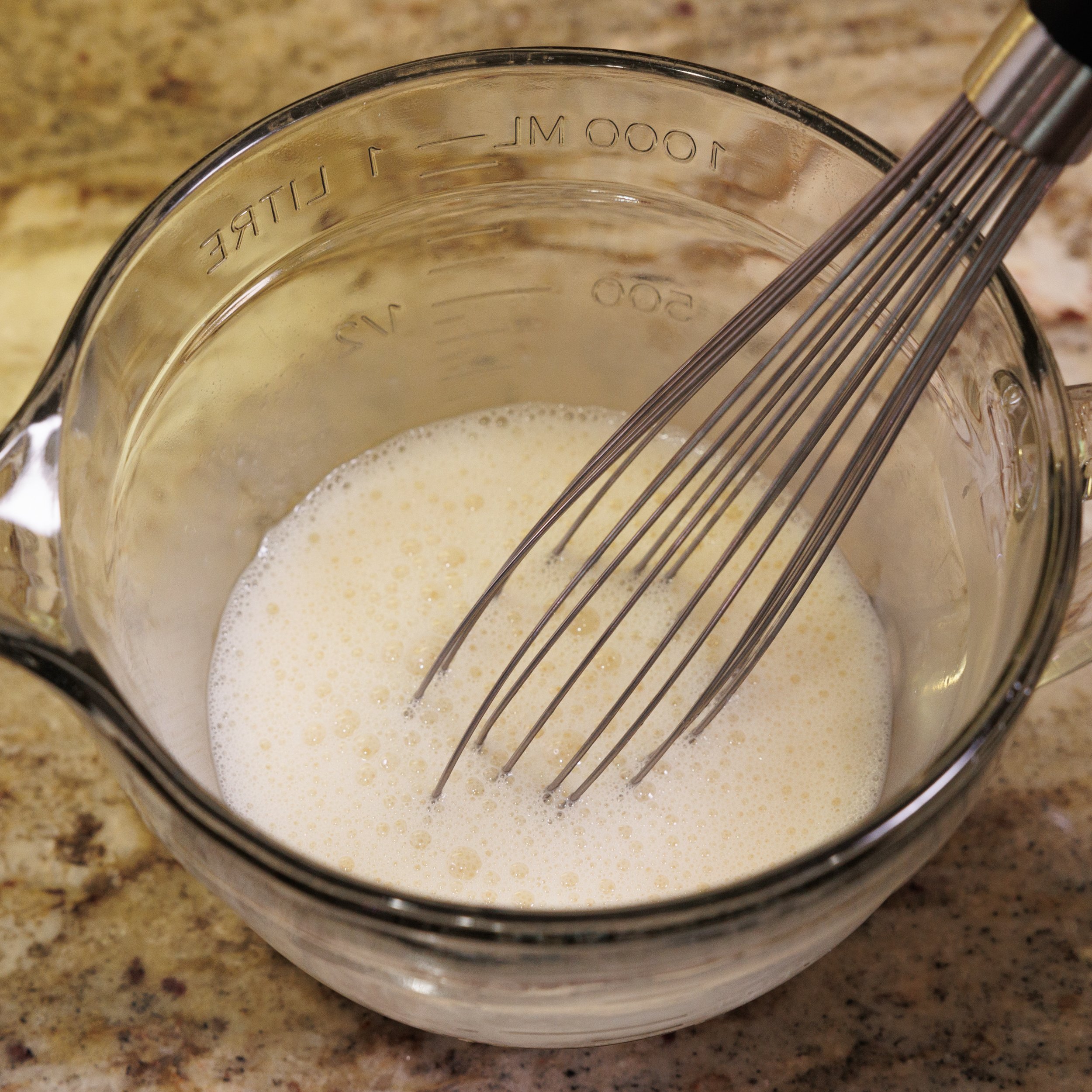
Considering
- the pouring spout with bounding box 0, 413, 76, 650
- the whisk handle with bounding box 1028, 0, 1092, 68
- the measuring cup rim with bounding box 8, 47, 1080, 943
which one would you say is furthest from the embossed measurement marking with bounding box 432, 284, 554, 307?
the whisk handle with bounding box 1028, 0, 1092, 68

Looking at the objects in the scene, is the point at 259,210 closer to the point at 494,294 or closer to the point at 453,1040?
the point at 494,294

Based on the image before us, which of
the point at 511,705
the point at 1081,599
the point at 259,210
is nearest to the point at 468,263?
the point at 259,210

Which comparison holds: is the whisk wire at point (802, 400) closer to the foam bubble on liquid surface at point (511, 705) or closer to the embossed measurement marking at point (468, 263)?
the foam bubble on liquid surface at point (511, 705)

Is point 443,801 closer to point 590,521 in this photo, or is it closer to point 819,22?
point 590,521

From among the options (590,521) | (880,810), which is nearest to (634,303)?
(590,521)

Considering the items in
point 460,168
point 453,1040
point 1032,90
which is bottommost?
point 453,1040

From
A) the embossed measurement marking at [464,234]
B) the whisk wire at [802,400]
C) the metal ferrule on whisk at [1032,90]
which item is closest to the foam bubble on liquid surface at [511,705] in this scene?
the whisk wire at [802,400]
